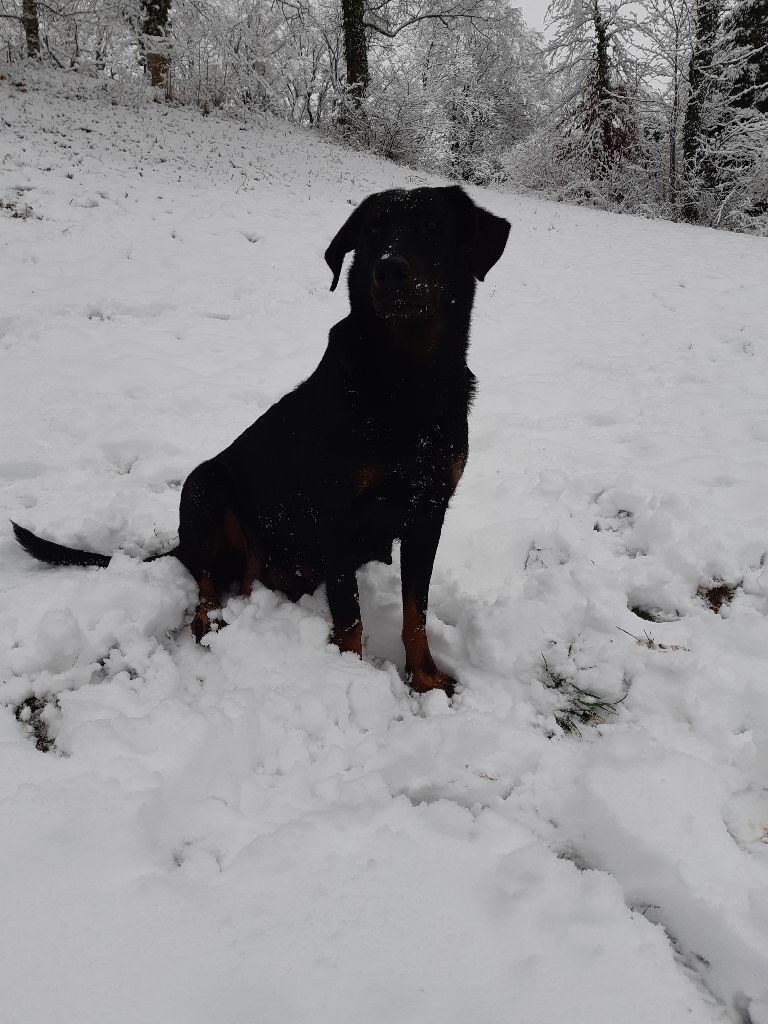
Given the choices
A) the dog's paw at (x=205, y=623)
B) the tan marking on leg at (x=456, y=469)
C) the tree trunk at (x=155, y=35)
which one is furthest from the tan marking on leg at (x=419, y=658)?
the tree trunk at (x=155, y=35)

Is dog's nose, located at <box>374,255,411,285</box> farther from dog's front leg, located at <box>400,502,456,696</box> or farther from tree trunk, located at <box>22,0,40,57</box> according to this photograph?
tree trunk, located at <box>22,0,40,57</box>

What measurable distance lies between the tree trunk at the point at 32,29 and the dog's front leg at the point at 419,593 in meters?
16.5

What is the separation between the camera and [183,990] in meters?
1.05

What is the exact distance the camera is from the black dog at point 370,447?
1.99m

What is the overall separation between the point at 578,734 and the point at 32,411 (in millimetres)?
3461

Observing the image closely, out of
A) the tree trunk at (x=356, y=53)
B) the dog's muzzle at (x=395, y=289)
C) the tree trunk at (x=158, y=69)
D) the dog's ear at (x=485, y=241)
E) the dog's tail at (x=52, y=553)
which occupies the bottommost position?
the dog's tail at (x=52, y=553)

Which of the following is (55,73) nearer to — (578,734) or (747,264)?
(747,264)

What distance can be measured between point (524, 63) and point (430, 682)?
25376mm

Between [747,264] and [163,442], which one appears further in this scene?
[747,264]

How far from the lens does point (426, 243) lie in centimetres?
220

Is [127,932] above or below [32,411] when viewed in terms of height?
below

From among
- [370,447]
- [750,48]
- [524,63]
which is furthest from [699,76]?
[370,447]

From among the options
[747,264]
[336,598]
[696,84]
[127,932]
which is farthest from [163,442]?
[696,84]

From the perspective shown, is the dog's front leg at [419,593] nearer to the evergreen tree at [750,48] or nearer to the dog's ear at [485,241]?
the dog's ear at [485,241]
